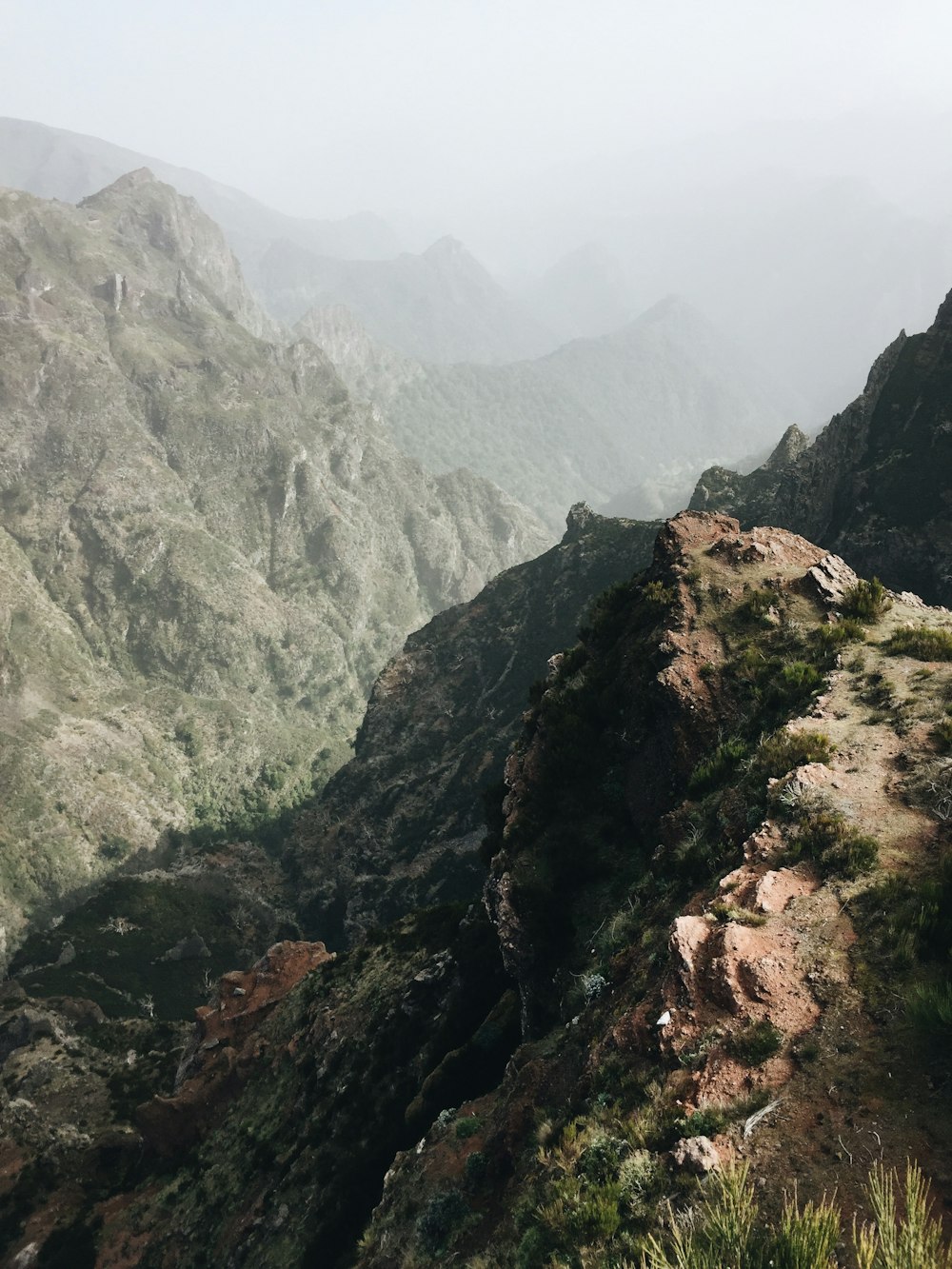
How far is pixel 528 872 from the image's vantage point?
2734cm

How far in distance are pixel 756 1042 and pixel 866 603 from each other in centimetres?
2242

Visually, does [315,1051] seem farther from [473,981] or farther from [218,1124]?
[473,981]

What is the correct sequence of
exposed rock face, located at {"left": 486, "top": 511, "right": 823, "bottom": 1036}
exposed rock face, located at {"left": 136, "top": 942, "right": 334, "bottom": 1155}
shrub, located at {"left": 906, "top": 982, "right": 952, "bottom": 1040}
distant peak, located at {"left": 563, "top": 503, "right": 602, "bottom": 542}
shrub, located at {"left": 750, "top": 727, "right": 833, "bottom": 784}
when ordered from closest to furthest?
shrub, located at {"left": 906, "top": 982, "right": 952, "bottom": 1040}
shrub, located at {"left": 750, "top": 727, "right": 833, "bottom": 784}
exposed rock face, located at {"left": 486, "top": 511, "right": 823, "bottom": 1036}
exposed rock face, located at {"left": 136, "top": 942, "right": 334, "bottom": 1155}
distant peak, located at {"left": 563, "top": 503, "right": 602, "bottom": 542}

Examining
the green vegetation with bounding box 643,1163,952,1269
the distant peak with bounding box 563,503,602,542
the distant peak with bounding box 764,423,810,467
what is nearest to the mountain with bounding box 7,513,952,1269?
the green vegetation with bounding box 643,1163,952,1269

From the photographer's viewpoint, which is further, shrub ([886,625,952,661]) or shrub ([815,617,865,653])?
→ shrub ([815,617,865,653])

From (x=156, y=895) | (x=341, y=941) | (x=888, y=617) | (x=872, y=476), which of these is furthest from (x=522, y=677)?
(x=888, y=617)

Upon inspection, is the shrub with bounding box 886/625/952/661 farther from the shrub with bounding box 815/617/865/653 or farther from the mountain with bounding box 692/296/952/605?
the mountain with bounding box 692/296/952/605

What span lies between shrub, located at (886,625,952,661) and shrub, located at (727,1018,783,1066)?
668 inches

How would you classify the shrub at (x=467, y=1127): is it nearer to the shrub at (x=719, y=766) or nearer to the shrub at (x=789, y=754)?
the shrub at (x=719, y=766)

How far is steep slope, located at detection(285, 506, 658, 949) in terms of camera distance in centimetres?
11269

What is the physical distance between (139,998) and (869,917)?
405 ft

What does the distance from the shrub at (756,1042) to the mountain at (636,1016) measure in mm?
52

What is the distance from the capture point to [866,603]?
28609mm

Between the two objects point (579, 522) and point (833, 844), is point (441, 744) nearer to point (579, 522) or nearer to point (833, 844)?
point (579, 522)
